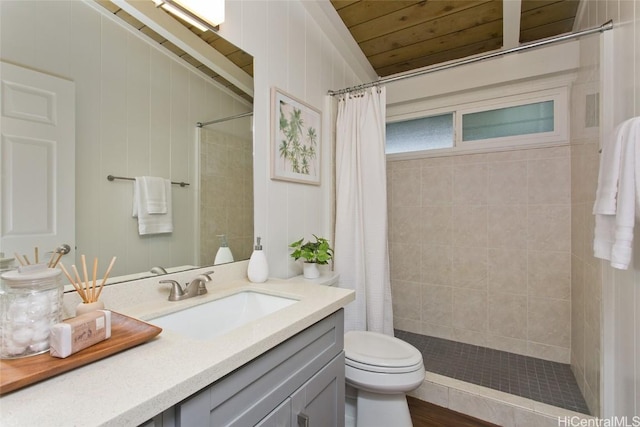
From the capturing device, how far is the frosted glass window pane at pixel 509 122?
7.14ft

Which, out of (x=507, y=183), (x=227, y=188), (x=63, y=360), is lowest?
(x=63, y=360)

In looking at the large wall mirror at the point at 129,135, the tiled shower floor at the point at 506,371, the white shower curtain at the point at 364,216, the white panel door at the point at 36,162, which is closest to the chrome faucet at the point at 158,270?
the large wall mirror at the point at 129,135

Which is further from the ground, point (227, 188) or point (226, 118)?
point (226, 118)

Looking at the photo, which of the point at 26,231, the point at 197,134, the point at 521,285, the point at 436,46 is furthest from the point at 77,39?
the point at 521,285

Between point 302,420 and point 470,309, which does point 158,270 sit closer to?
point 302,420

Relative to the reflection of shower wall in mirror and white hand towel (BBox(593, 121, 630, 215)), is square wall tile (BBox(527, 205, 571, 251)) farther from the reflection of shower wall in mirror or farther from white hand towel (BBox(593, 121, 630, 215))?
the reflection of shower wall in mirror

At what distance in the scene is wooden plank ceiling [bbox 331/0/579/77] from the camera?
1829mm

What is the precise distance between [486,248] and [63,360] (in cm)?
254

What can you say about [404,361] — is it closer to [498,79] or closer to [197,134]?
[197,134]

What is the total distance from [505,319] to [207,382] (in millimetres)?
2404

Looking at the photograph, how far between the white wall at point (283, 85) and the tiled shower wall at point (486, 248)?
36.5 inches

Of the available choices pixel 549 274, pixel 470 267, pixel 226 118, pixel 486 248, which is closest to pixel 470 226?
pixel 486 248

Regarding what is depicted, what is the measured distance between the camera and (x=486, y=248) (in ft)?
7.68

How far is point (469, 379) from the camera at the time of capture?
1.87 metres
